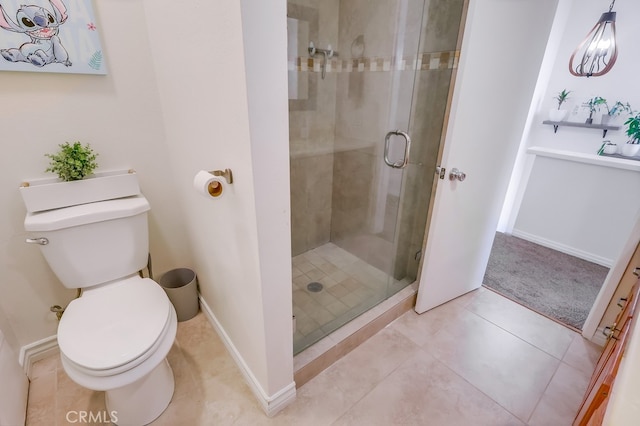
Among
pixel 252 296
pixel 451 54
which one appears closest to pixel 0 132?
pixel 252 296

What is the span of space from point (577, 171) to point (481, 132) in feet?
4.99

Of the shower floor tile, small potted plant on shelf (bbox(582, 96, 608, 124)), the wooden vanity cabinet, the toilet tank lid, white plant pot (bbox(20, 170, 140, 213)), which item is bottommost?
the shower floor tile

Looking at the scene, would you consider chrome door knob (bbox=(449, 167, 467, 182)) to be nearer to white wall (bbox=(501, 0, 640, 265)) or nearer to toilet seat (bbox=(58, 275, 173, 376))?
toilet seat (bbox=(58, 275, 173, 376))

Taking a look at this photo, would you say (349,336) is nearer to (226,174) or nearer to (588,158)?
(226,174)

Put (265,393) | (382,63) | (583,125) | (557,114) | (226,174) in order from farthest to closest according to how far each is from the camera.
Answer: (557,114) < (583,125) < (382,63) < (265,393) < (226,174)

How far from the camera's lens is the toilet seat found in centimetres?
102

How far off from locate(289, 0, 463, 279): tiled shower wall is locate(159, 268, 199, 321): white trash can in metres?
0.68

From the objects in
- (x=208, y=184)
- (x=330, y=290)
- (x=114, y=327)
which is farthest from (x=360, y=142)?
(x=114, y=327)

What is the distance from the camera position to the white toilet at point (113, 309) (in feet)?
3.40

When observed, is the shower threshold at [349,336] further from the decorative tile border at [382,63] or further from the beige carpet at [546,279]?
the decorative tile border at [382,63]

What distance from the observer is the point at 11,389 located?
118cm

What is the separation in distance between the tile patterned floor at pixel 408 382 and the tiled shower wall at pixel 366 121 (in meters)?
0.56

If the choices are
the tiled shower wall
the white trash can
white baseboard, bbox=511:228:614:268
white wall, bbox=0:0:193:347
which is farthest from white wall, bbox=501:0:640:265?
white wall, bbox=0:0:193:347

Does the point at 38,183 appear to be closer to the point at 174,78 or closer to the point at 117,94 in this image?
the point at 117,94
